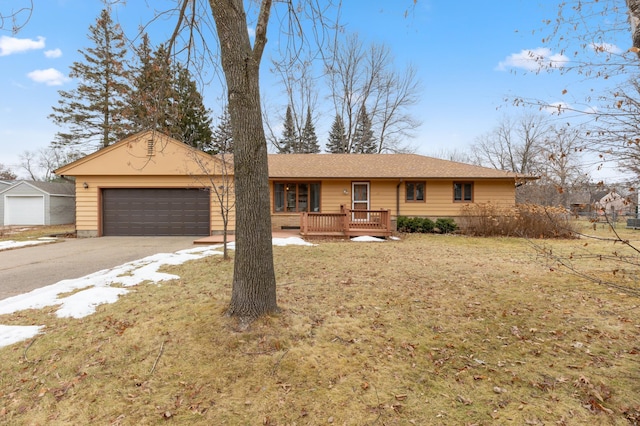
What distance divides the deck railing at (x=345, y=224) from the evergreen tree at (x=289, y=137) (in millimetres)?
17197

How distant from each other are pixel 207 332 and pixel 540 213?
1176 centimetres

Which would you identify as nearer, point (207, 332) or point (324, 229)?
point (207, 332)

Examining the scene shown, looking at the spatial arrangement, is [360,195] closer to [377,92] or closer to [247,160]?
[247,160]

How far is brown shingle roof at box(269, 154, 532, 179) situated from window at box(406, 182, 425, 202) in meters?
0.62

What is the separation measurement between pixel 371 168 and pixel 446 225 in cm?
455

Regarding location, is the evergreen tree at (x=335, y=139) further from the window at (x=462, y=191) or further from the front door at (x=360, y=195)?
the window at (x=462, y=191)

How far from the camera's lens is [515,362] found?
9.43ft

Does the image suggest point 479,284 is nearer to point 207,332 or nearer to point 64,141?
point 207,332

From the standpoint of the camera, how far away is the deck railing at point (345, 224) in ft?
38.5

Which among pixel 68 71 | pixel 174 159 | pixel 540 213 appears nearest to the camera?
pixel 540 213

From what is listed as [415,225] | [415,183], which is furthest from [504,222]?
[415,183]

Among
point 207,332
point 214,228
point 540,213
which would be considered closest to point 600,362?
point 207,332

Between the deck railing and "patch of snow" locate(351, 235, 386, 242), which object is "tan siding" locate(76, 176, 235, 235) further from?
"patch of snow" locate(351, 235, 386, 242)

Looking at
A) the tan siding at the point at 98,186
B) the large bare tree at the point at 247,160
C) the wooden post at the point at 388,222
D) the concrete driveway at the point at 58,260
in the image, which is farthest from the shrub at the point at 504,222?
the concrete driveway at the point at 58,260
